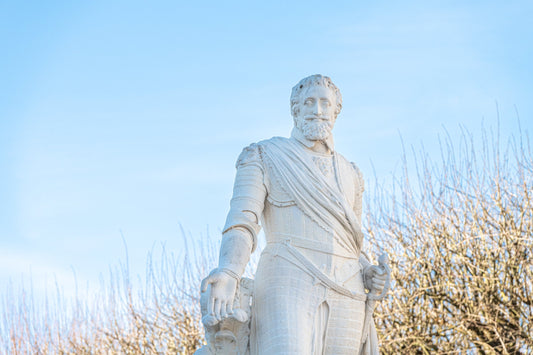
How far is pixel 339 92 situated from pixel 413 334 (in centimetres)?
994

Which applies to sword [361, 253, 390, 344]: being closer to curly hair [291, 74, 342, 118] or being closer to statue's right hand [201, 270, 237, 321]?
statue's right hand [201, 270, 237, 321]

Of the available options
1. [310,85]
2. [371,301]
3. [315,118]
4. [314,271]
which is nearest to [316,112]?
[315,118]

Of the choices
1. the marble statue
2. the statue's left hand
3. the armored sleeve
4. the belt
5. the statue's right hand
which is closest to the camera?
the statue's right hand

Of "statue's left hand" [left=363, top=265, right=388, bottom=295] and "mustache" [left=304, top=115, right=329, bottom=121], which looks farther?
"mustache" [left=304, top=115, right=329, bottom=121]

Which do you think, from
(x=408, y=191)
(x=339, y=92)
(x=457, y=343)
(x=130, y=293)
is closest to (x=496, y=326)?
(x=457, y=343)

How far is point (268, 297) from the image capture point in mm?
5488

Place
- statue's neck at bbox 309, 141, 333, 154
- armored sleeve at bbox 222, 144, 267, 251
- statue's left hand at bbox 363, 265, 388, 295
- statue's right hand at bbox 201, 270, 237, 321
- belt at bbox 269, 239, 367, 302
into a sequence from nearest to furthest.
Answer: statue's right hand at bbox 201, 270, 237, 321 < belt at bbox 269, 239, 367, 302 < armored sleeve at bbox 222, 144, 267, 251 < statue's left hand at bbox 363, 265, 388, 295 < statue's neck at bbox 309, 141, 333, 154

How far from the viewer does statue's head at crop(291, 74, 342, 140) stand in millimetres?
5926

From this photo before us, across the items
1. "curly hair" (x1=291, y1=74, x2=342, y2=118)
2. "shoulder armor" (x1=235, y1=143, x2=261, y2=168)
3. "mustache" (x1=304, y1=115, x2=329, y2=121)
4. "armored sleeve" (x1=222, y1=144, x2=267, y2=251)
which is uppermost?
"curly hair" (x1=291, y1=74, x2=342, y2=118)

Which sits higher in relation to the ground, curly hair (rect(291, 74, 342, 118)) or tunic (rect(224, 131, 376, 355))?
curly hair (rect(291, 74, 342, 118))

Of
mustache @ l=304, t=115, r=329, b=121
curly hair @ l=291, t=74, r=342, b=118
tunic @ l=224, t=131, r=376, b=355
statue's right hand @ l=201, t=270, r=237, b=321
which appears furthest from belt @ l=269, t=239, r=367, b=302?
curly hair @ l=291, t=74, r=342, b=118

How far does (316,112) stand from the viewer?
592 centimetres

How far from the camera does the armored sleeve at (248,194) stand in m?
5.64

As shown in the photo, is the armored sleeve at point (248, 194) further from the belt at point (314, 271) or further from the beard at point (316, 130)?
the beard at point (316, 130)
